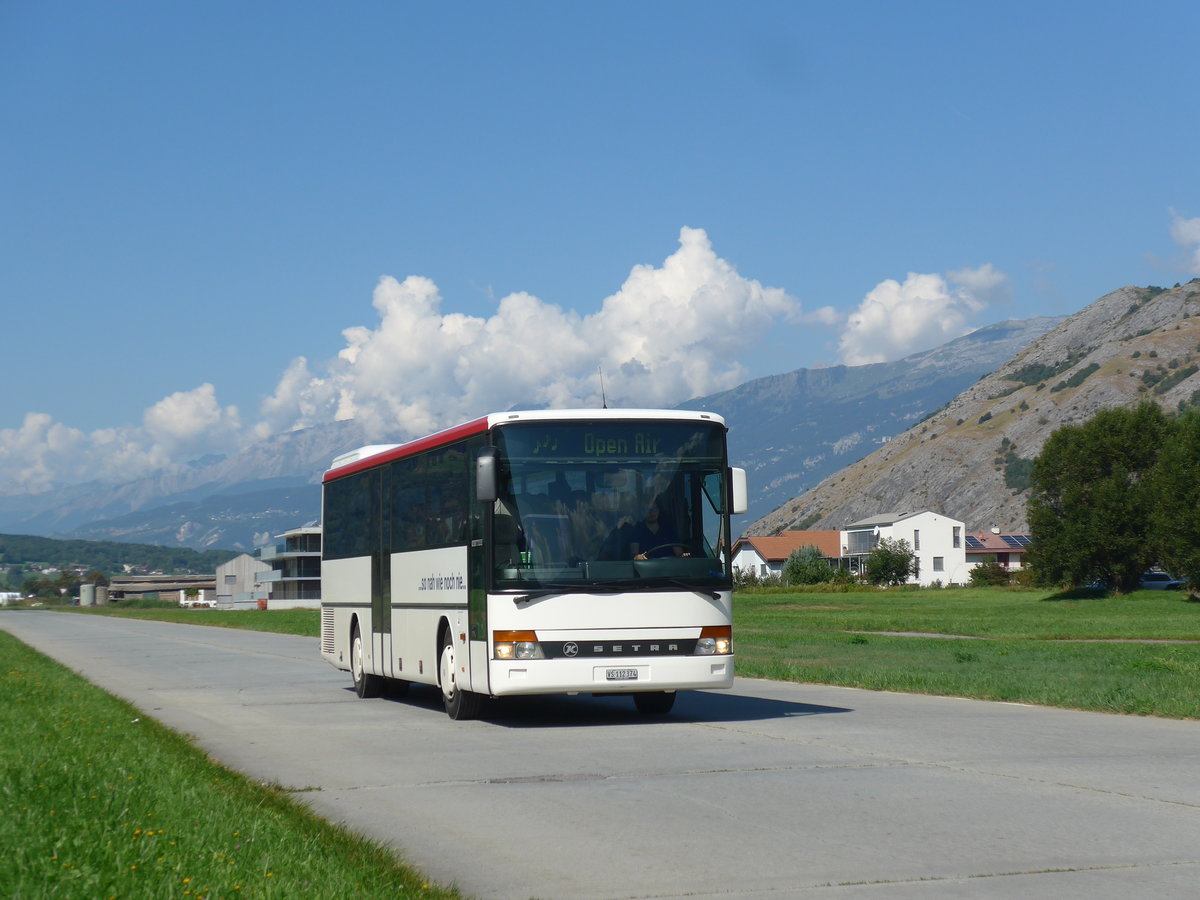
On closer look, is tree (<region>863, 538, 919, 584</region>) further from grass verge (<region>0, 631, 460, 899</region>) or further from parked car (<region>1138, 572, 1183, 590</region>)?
grass verge (<region>0, 631, 460, 899</region>)

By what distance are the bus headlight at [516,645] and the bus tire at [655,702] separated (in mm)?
2380

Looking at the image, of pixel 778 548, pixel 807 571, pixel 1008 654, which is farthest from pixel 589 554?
pixel 778 548

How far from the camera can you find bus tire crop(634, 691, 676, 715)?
17.0 metres

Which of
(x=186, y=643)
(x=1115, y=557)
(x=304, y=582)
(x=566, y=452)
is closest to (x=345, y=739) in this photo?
(x=566, y=452)

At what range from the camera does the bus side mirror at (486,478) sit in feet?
48.5

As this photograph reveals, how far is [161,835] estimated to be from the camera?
7.71 metres

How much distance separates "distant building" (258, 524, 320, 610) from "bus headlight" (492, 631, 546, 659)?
137 metres

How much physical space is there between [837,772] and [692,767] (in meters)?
1.18

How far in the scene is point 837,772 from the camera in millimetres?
11148

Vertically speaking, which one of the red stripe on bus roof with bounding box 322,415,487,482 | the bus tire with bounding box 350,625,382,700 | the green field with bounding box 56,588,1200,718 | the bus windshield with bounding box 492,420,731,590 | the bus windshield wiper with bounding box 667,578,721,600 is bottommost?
the green field with bounding box 56,588,1200,718

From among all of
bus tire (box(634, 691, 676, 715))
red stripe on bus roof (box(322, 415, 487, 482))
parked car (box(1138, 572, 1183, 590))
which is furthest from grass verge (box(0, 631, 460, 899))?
parked car (box(1138, 572, 1183, 590))

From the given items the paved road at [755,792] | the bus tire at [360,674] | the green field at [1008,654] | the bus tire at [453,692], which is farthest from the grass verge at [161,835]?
the green field at [1008,654]

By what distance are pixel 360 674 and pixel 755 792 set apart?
1143cm

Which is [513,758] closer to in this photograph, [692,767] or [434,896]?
[692,767]
